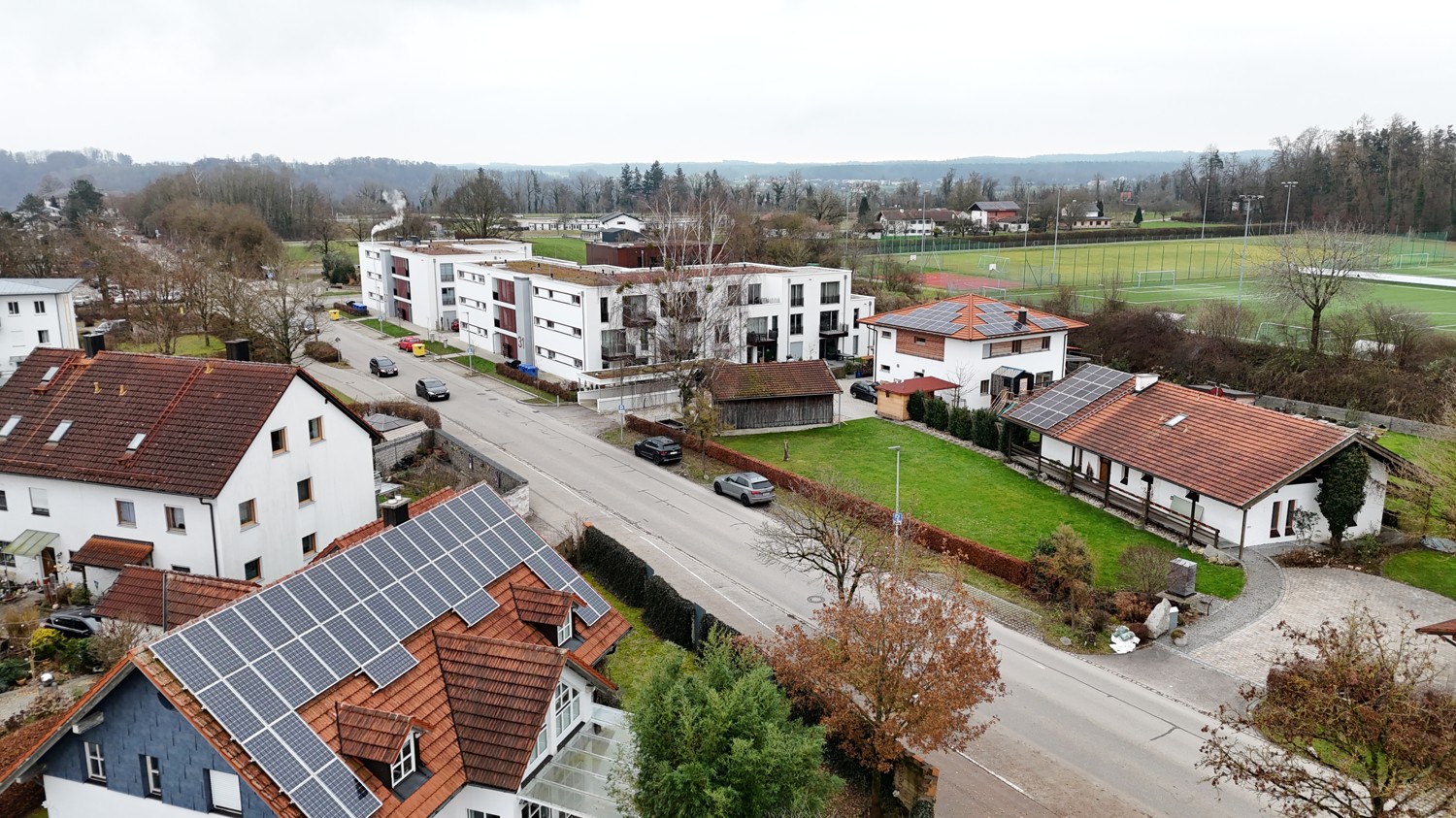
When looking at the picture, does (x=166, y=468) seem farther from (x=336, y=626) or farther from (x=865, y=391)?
(x=865, y=391)

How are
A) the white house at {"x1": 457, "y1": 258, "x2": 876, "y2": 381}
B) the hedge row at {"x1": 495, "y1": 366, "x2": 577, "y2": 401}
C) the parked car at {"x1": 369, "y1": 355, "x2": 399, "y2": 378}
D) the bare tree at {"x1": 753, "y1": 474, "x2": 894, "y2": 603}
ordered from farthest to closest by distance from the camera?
the parked car at {"x1": 369, "y1": 355, "x2": 399, "y2": 378}
the white house at {"x1": 457, "y1": 258, "x2": 876, "y2": 381}
the hedge row at {"x1": 495, "y1": 366, "x2": 577, "y2": 401}
the bare tree at {"x1": 753, "y1": 474, "x2": 894, "y2": 603}

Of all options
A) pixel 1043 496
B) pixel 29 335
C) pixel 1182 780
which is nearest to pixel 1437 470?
pixel 1043 496

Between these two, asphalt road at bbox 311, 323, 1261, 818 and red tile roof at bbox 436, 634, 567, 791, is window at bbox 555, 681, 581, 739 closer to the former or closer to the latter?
red tile roof at bbox 436, 634, 567, 791

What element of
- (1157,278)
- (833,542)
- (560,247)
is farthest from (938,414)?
(560,247)

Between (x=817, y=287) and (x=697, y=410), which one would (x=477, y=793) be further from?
(x=817, y=287)

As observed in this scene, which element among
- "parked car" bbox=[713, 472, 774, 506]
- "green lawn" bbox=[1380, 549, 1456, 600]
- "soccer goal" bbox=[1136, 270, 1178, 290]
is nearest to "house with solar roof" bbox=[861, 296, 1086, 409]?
"parked car" bbox=[713, 472, 774, 506]
